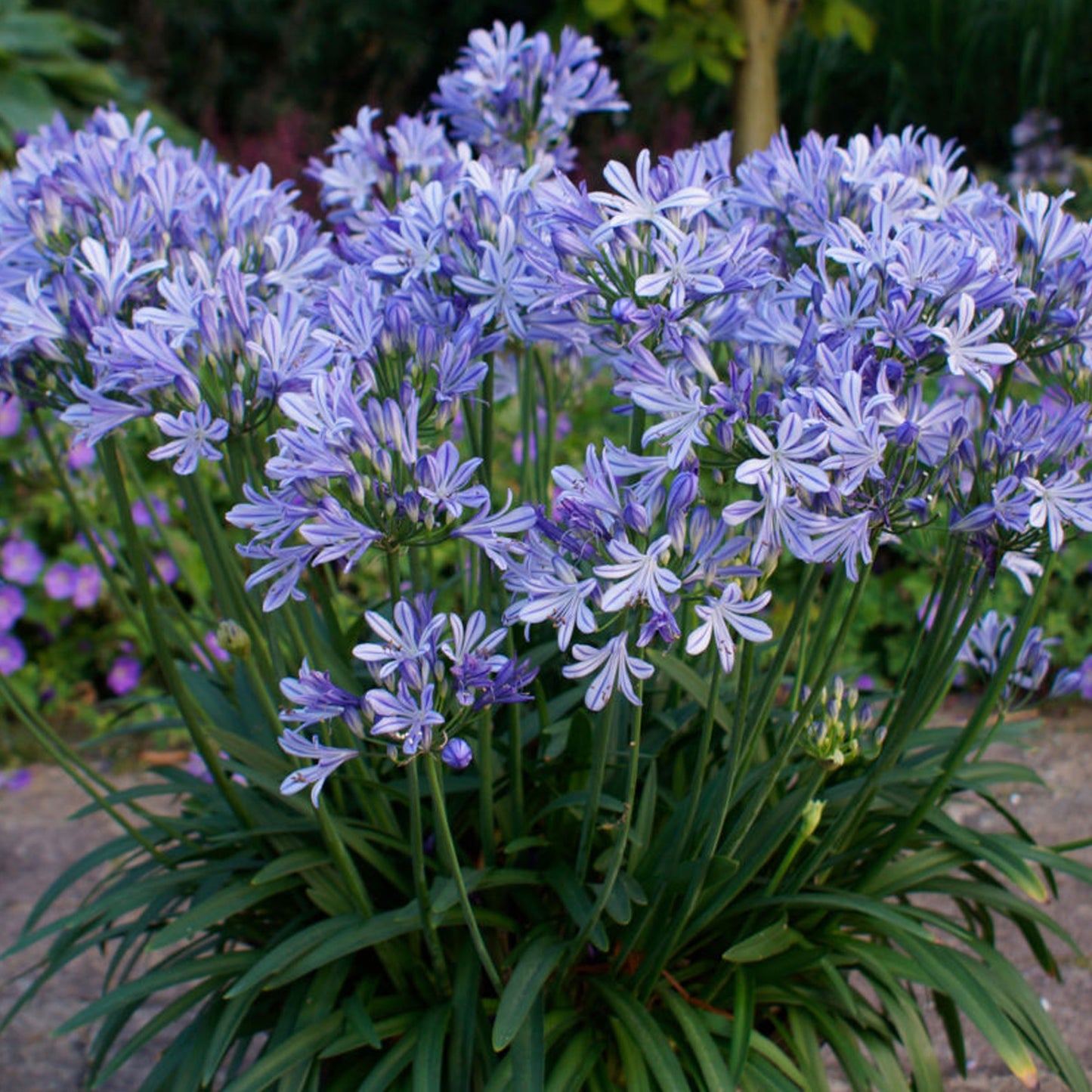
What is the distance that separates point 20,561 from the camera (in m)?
4.38

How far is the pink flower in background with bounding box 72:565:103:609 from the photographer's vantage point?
4418 millimetres

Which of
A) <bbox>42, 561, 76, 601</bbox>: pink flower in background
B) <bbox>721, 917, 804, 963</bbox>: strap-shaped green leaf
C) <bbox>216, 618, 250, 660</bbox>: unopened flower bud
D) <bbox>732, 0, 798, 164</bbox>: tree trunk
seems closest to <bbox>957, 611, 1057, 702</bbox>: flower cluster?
<bbox>721, 917, 804, 963</bbox>: strap-shaped green leaf

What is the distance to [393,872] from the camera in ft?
5.98

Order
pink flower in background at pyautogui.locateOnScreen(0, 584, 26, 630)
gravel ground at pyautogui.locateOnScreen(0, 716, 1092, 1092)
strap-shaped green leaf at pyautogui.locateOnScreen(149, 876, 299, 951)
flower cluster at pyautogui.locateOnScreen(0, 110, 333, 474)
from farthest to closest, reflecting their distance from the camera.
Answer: pink flower in background at pyautogui.locateOnScreen(0, 584, 26, 630) < gravel ground at pyautogui.locateOnScreen(0, 716, 1092, 1092) < strap-shaped green leaf at pyautogui.locateOnScreen(149, 876, 299, 951) < flower cluster at pyautogui.locateOnScreen(0, 110, 333, 474)

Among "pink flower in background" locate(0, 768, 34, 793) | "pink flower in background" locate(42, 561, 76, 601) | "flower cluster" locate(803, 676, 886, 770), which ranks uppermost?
"flower cluster" locate(803, 676, 886, 770)

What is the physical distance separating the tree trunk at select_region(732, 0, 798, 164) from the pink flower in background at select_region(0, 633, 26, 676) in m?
3.83

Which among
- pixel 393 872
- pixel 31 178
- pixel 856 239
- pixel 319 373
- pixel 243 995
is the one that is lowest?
pixel 243 995

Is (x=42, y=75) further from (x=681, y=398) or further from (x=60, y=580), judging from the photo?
(x=681, y=398)

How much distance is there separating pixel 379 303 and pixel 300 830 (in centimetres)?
83

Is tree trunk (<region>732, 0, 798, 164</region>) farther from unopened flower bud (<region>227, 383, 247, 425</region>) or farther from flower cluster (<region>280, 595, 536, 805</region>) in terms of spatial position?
flower cluster (<region>280, 595, 536, 805</region>)

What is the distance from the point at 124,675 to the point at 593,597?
141 inches

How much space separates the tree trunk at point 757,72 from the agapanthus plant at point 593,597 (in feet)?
12.5

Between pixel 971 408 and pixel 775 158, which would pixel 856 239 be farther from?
pixel 971 408

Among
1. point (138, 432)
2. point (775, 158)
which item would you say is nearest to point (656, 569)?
point (775, 158)
